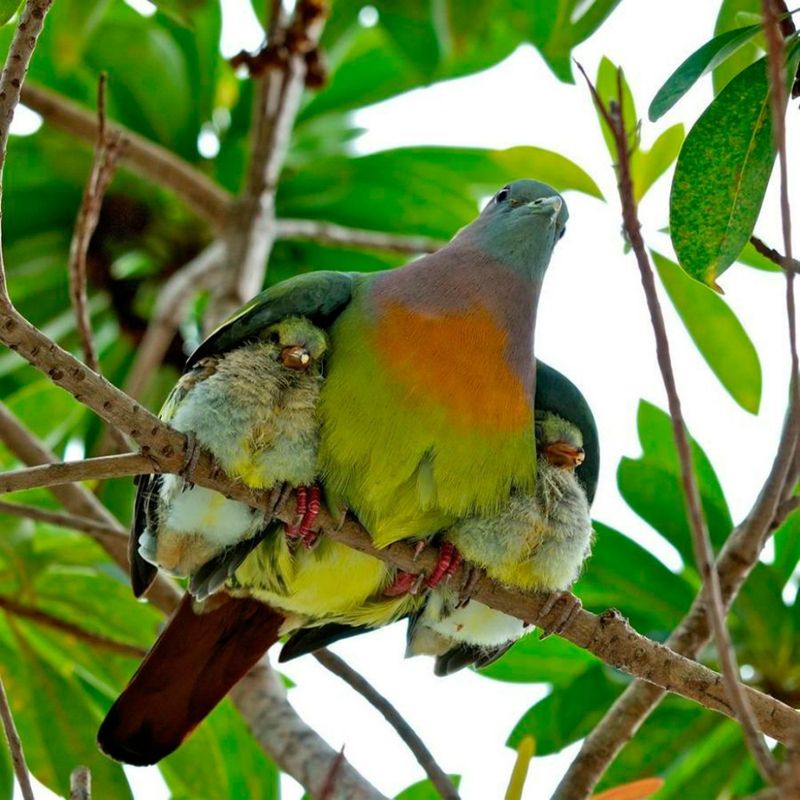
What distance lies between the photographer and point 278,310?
265cm

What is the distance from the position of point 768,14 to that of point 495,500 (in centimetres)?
137

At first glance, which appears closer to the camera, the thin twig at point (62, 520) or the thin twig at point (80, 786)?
the thin twig at point (80, 786)

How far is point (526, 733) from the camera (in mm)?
3377

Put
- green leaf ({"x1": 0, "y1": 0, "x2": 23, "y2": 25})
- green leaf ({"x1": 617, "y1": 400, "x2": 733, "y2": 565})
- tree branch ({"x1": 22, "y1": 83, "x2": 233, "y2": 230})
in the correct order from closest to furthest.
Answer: green leaf ({"x1": 0, "y1": 0, "x2": 23, "y2": 25}) < green leaf ({"x1": 617, "y1": 400, "x2": 733, "y2": 565}) < tree branch ({"x1": 22, "y1": 83, "x2": 233, "y2": 230})

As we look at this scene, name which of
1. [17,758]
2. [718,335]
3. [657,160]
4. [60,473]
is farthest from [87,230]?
[718,335]

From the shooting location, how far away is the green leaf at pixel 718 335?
3.35 m

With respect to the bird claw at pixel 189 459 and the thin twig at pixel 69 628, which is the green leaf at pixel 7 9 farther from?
the thin twig at pixel 69 628

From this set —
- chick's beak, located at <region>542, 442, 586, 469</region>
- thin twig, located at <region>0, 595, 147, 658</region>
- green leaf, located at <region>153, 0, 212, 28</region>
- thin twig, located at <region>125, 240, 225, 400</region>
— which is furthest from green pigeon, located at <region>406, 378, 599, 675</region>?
green leaf, located at <region>153, 0, 212, 28</region>

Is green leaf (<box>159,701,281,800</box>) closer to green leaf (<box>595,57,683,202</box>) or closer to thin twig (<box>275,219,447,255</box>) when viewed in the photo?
thin twig (<box>275,219,447,255</box>)

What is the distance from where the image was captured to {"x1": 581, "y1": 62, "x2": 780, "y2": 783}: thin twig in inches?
54.1

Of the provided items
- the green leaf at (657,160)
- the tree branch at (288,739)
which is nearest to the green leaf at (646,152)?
the green leaf at (657,160)

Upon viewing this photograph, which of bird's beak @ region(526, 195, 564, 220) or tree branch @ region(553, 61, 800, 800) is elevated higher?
bird's beak @ region(526, 195, 564, 220)

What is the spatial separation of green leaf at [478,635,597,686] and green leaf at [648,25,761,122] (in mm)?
1669

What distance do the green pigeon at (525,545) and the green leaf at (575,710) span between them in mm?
430
